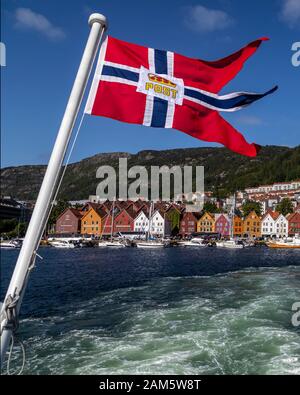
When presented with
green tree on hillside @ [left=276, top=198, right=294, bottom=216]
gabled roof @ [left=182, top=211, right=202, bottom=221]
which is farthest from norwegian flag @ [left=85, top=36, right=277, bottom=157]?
green tree on hillside @ [left=276, top=198, right=294, bottom=216]

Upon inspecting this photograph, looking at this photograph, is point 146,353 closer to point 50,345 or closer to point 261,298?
point 50,345

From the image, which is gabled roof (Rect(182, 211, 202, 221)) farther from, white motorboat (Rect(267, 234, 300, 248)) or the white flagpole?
the white flagpole

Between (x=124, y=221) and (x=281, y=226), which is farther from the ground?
(x=124, y=221)

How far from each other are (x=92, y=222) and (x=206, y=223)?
34.4 meters

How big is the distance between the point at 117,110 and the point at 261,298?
51.1ft

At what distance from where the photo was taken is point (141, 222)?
119 meters

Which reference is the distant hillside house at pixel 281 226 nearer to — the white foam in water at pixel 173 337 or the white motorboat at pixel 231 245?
the white motorboat at pixel 231 245

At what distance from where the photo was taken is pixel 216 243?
96.9 m

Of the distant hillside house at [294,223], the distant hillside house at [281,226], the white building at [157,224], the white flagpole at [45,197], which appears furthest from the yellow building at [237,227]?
the white flagpole at [45,197]

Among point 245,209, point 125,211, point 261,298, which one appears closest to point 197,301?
point 261,298

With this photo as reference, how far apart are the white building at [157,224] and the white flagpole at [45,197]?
113626 millimetres

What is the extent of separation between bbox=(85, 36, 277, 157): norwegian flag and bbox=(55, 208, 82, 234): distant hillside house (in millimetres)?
120913

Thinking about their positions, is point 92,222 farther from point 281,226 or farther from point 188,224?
point 281,226

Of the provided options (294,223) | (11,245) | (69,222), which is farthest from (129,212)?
(294,223)
